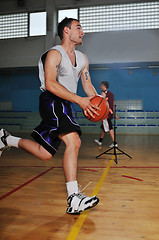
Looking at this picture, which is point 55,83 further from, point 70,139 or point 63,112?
point 70,139

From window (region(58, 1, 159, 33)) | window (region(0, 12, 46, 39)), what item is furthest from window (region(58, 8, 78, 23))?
window (region(0, 12, 46, 39))

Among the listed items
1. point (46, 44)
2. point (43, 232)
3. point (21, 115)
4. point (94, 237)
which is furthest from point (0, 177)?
point (21, 115)

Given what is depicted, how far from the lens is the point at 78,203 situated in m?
1.96

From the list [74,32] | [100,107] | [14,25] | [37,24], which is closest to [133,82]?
[37,24]

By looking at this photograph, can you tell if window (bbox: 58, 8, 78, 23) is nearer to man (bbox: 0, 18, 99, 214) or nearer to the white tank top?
man (bbox: 0, 18, 99, 214)

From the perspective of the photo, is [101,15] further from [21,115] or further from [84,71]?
[84,71]

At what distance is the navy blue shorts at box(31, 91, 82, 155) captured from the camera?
203 centimetres

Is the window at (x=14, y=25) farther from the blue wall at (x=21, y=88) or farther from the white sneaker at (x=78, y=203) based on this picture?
the white sneaker at (x=78, y=203)

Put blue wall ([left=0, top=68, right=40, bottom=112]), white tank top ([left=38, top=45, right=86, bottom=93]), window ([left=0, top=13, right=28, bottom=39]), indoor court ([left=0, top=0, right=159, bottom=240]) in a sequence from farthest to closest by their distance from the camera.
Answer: blue wall ([left=0, top=68, right=40, bottom=112]) < window ([left=0, top=13, right=28, bottom=39]) < white tank top ([left=38, top=45, right=86, bottom=93]) < indoor court ([left=0, top=0, right=159, bottom=240])

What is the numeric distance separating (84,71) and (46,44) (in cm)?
953

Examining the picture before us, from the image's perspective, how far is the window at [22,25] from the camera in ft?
39.5

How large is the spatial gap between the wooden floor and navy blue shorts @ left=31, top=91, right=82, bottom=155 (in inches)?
22.5

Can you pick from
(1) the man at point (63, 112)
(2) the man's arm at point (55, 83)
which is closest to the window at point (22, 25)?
(1) the man at point (63, 112)

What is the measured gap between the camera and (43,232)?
171 cm
